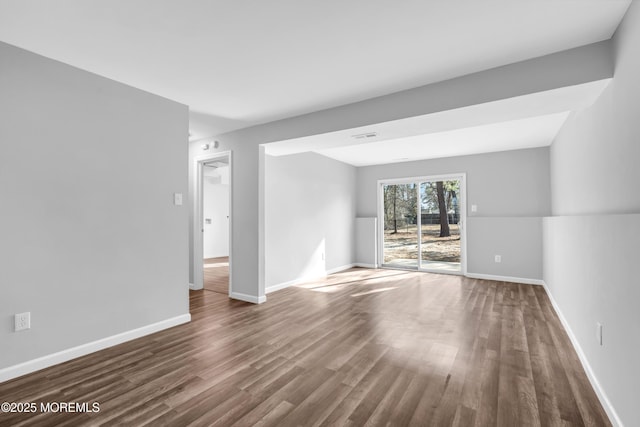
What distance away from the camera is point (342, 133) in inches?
144

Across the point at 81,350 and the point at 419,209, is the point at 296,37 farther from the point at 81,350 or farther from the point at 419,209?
the point at 419,209

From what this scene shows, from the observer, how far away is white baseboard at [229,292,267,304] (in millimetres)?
4199

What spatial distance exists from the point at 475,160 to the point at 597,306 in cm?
433

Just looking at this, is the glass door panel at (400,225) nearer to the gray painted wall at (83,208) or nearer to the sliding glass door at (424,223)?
the sliding glass door at (424,223)

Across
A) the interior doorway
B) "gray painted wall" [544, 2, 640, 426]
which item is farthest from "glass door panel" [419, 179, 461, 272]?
the interior doorway

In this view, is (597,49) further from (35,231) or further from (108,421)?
(35,231)

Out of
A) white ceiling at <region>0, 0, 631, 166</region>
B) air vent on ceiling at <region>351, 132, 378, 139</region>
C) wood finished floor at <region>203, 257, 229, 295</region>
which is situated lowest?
wood finished floor at <region>203, 257, 229, 295</region>

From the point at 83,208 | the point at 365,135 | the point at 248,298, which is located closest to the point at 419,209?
the point at 365,135

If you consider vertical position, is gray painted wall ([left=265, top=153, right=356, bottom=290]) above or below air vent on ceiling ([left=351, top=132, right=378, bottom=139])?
below

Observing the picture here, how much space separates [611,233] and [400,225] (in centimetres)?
512

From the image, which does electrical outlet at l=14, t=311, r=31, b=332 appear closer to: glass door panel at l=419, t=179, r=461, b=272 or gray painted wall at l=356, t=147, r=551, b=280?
glass door panel at l=419, t=179, r=461, b=272

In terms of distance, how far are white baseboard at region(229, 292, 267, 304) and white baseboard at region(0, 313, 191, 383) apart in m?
1.01

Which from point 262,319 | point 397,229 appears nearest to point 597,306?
point 262,319

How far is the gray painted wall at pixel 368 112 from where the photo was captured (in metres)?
2.32
